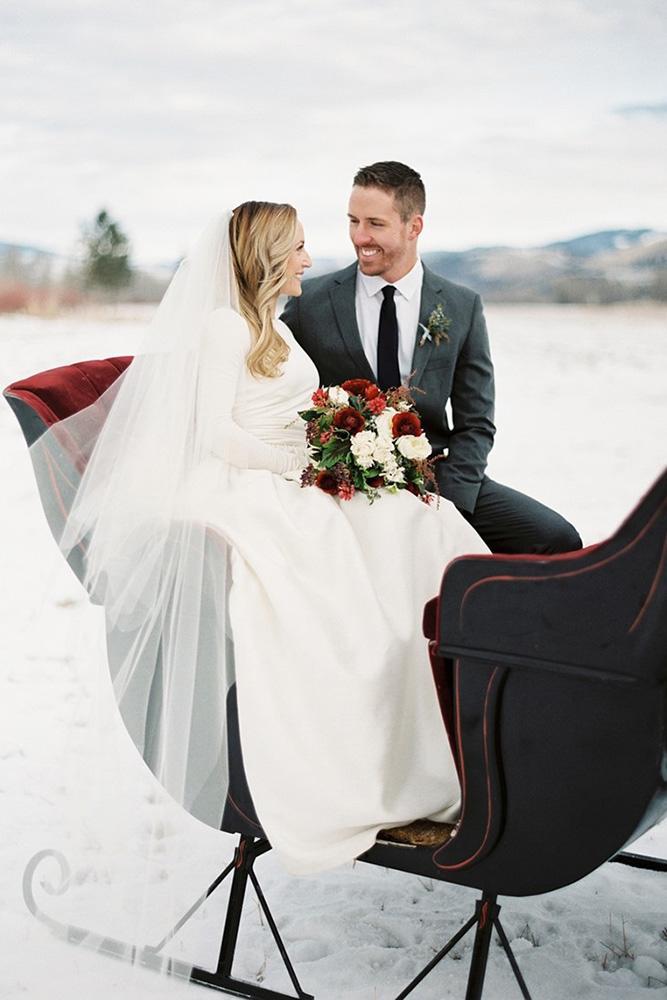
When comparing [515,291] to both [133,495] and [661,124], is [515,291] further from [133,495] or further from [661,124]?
[133,495]

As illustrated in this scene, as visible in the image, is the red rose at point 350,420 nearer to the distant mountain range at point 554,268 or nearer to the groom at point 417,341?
the groom at point 417,341

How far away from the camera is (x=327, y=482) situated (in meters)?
2.80

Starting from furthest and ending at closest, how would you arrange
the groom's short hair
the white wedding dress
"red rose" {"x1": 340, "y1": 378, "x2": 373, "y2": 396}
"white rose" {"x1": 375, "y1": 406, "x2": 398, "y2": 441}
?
the groom's short hair < "red rose" {"x1": 340, "y1": 378, "x2": 373, "y2": 396} < "white rose" {"x1": 375, "y1": 406, "x2": 398, "y2": 441} < the white wedding dress

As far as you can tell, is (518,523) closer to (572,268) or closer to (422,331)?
(422,331)

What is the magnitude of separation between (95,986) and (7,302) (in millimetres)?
8681

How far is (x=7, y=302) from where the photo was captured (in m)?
10.6

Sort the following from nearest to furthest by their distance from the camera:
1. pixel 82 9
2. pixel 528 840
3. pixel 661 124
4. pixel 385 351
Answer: pixel 528 840 < pixel 385 351 < pixel 82 9 < pixel 661 124

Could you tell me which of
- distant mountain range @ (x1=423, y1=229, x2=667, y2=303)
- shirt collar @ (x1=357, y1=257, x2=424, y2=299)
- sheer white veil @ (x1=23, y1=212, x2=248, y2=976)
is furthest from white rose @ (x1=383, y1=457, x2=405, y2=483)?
distant mountain range @ (x1=423, y1=229, x2=667, y2=303)

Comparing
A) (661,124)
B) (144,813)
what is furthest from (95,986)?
(661,124)

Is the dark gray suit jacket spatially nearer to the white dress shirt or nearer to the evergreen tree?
the white dress shirt

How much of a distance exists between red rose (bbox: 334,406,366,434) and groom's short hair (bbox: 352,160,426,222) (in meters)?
0.88

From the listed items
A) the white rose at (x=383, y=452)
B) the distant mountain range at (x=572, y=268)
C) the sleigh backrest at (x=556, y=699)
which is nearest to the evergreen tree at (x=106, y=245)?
the distant mountain range at (x=572, y=268)

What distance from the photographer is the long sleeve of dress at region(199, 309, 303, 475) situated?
2887 millimetres

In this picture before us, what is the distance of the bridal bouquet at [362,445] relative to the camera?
109 inches
